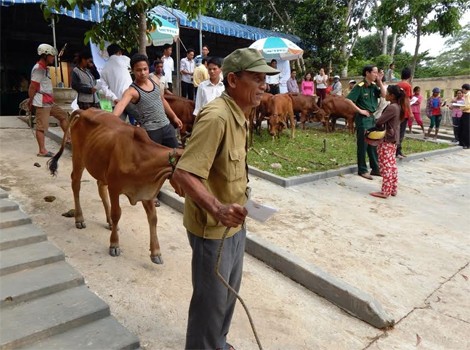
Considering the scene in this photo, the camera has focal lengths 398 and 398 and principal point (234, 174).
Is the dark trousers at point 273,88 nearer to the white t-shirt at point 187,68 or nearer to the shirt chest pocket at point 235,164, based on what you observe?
the white t-shirt at point 187,68

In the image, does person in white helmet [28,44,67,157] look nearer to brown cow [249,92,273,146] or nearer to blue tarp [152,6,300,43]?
brown cow [249,92,273,146]

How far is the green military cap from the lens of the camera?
2.00 metres

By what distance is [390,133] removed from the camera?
624 centimetres

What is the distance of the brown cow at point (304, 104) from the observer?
11.9 metres

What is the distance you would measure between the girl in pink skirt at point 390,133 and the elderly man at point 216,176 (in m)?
4.65

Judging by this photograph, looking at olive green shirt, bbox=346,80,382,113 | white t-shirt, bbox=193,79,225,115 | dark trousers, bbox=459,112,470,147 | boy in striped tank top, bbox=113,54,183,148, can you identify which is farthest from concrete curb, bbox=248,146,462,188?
dark trousers, bbox=459,112,470,147

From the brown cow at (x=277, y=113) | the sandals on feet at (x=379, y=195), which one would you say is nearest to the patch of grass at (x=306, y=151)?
the brown cow at (x=277, y=113)

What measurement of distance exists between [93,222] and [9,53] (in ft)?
37.8

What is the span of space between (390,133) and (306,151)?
111 inches

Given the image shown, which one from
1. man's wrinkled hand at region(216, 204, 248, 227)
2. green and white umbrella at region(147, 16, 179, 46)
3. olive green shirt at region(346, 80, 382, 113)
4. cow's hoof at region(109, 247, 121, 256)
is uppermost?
green and white umbrella at region(147, 16, 179, 46)

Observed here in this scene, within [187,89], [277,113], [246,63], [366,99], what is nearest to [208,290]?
[246,63]

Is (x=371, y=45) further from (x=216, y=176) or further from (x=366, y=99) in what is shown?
(x=216, y=176)

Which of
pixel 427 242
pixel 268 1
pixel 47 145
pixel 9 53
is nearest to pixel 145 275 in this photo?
pixel 427 242

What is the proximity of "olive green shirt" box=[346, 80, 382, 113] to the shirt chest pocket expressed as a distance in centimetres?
577
